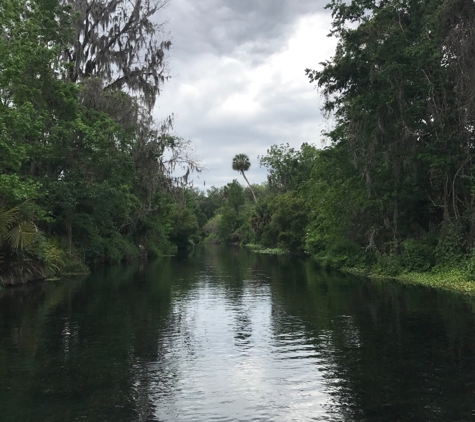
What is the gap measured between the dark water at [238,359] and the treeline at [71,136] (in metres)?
5.82

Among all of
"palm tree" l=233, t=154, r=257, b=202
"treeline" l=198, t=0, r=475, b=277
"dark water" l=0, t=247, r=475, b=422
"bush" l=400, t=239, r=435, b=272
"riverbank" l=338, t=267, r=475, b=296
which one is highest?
"palm tree" l=233, t=154, r=257, b=202

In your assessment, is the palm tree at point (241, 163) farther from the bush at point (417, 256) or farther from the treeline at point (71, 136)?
the bush at point (417, 256)

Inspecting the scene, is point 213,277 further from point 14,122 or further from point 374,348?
point 374,348

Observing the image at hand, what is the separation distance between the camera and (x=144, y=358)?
1057 centimetres

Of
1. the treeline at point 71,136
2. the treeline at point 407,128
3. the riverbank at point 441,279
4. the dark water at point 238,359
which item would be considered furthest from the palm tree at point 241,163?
the dark water at point 238,359

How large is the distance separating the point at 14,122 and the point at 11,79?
2.60 m

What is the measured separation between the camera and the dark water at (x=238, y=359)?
758 centimetres

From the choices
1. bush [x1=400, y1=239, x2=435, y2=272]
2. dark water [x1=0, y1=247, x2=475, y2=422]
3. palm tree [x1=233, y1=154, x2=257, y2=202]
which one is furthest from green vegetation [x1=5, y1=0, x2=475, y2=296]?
palm tree [x1=233, y1=154, x2=257, y2=202]

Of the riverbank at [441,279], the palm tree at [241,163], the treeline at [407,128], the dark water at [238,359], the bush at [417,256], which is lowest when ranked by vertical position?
the dark water at [238,359]

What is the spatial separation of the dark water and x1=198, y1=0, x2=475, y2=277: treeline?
755 centimetres

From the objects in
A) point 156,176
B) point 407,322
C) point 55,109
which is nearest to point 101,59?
point 55,109

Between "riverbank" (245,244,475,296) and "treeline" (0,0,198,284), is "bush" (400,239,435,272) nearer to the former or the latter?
"riverbank" (245,244,475,296)

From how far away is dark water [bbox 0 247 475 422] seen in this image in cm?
758

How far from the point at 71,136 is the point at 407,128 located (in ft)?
61.0
